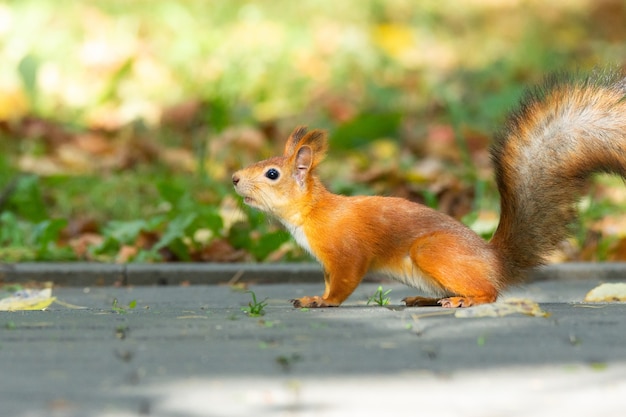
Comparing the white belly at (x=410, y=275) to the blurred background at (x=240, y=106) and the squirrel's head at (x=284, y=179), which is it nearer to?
the squirrel's head at (x=284, y=179)

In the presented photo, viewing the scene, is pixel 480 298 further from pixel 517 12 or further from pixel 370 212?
pixel 517 12

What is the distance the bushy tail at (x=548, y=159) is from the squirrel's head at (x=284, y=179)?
2.25 ft

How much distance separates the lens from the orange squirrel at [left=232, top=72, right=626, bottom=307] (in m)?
3.73

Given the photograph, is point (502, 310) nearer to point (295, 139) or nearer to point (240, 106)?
point (295, 139)

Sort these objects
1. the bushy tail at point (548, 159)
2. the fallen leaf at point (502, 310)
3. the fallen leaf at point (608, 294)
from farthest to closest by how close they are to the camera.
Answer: the fallen leaf at point (608, 294), the bushy tail at point (548, 159), the fallen leaf at point (502, 310)

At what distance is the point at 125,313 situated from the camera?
3475 millimetres

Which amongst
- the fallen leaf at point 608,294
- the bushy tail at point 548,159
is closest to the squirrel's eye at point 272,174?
the bushy tail at point 548,159

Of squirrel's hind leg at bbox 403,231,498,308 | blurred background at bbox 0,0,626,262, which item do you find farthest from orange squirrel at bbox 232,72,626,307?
blurred background at bbox 0,0,626,262

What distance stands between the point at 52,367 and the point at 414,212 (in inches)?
62.6

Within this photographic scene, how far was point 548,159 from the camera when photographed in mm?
3879

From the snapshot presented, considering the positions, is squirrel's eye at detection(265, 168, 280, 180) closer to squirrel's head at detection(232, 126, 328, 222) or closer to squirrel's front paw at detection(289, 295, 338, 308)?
squirrel's head at detection(232, 126, 328, 222)

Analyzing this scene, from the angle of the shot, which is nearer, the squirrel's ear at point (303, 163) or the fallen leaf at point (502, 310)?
the fallen leaf at point (502, 310)

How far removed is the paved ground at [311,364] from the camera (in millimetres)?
2434

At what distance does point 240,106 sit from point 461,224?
465 centimetres
